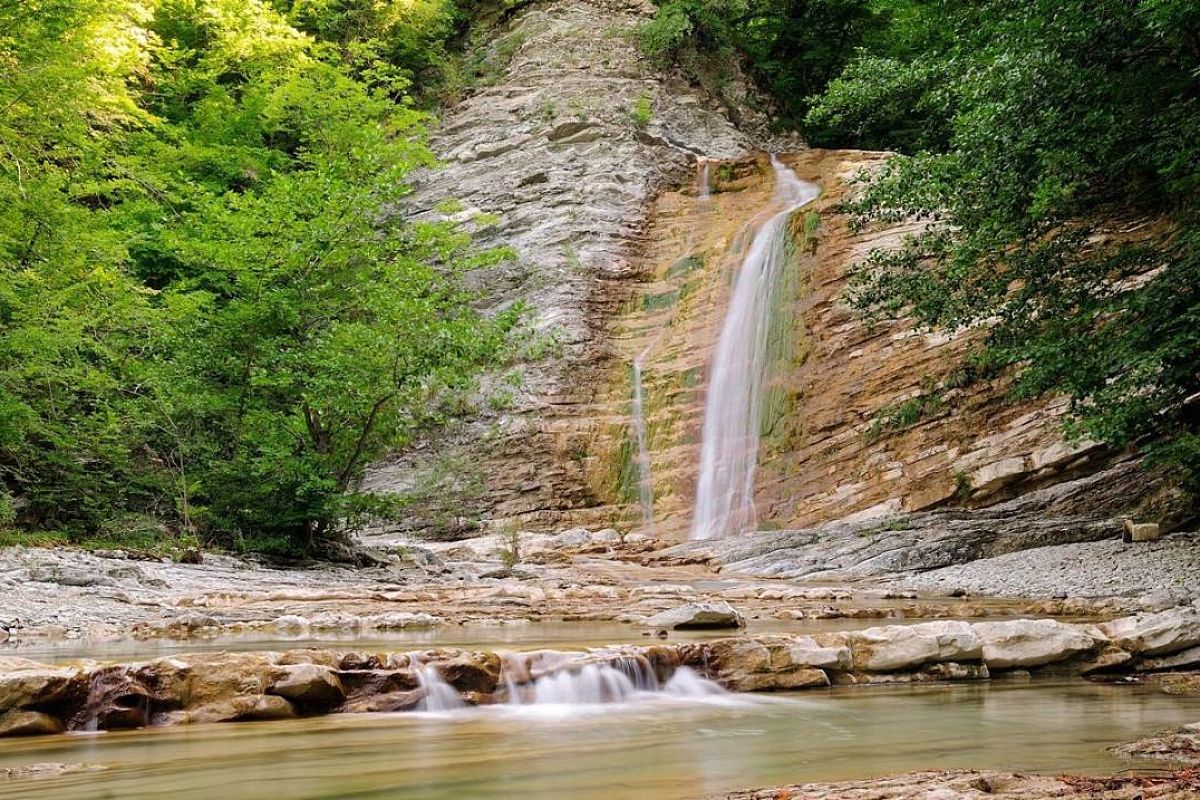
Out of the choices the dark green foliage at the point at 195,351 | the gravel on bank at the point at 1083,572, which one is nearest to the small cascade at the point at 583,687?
the gravel on bank at the point at 1083,572

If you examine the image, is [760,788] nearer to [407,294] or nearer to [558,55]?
[407,294]

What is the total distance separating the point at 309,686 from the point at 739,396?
51.2 ft

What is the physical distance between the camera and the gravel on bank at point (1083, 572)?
953 cm

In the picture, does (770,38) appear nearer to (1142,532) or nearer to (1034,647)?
(1142,532)

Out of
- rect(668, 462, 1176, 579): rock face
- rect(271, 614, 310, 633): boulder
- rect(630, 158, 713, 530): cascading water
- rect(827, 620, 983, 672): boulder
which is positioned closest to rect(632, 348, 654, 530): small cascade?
rect(630, 158, 713, 530): cascading water

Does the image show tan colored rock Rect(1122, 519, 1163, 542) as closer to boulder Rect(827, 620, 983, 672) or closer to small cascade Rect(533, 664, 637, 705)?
boulder Rect(827, 620, 983, 672)

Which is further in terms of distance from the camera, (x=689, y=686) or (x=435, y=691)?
(x=689, y=686)

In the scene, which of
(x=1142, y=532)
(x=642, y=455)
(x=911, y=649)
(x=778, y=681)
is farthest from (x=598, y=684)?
(x=642, y=455)

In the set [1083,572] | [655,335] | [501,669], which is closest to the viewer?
[501,669]

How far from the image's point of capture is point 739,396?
19.8 meters

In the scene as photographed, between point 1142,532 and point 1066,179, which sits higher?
point 1066,179

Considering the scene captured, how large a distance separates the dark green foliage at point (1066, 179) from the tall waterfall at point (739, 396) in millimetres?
6498

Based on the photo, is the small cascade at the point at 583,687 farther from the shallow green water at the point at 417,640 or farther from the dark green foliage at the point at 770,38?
the dark green foliage at the point at 770,38

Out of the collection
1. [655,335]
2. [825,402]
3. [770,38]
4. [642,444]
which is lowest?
[642,444]
